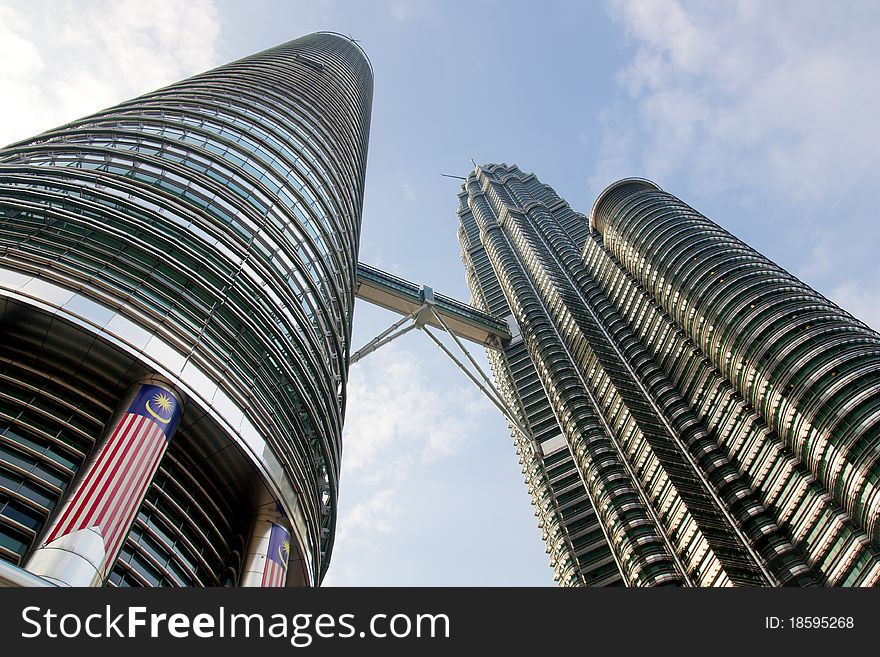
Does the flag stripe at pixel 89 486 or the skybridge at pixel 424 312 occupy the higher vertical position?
the skybridge at pixel 424 312

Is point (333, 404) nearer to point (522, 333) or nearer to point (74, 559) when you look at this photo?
point (74, 559)

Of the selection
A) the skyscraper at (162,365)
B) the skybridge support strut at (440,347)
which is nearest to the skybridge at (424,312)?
the skybridge support strut at (440,347)

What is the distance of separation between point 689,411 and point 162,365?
1838 inches

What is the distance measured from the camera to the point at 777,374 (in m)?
46.2

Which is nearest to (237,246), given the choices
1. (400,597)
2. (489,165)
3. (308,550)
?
(308,550)

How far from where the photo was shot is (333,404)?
28.8 metres

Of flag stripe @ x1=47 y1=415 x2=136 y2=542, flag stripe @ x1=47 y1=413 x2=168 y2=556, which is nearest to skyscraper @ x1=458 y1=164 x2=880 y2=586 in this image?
flag stripe @ x1=47 y1=413 x2=168 y2=556

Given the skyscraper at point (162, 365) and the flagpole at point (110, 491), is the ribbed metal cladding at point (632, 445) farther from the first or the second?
the flagpole at point (110, 491)

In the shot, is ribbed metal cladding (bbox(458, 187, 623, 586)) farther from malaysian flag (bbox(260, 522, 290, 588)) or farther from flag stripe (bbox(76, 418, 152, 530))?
flag stripe (bbox(76, 418, 152, 530))

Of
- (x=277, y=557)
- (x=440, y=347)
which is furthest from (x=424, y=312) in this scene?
(x=277, y=557)

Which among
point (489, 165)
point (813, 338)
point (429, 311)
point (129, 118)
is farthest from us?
point (489, 165)

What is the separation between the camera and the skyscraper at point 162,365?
17203 mm

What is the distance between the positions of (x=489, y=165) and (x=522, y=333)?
57.5 meters

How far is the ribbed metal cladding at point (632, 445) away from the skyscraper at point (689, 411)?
15 cm
